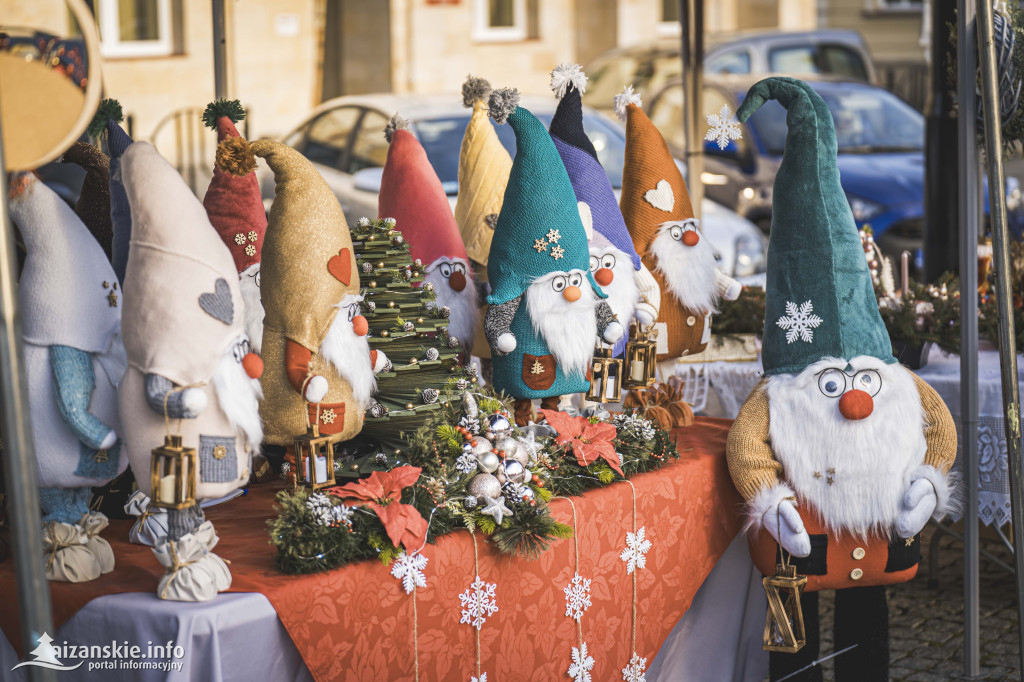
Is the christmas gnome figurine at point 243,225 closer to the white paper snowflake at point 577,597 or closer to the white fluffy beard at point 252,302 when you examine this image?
the white fluffy beard at point 252,302

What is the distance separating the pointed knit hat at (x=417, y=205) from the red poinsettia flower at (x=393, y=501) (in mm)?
979

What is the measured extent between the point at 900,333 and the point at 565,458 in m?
1.65

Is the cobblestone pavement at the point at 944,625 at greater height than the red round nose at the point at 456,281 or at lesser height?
lesser

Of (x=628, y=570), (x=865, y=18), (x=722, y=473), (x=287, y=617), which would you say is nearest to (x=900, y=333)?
(x=722, y=473)

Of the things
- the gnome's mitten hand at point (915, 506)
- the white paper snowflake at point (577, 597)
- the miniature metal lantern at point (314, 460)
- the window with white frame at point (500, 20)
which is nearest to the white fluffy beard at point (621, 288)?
the white paper snowflake at point (577, 597)

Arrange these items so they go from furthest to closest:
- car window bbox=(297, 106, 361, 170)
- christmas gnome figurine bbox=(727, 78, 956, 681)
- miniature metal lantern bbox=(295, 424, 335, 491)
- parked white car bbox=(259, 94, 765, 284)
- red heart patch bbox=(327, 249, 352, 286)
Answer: car window bbox=(297, 106, 361, 170), parked white car bbox=(259, 94, 765, 284), christmas gnome figurine bbox=(727, 78, 956, 681), red heart patch bbox=(327, 249, 352, 286), miniature metal lantern bbox=(295, 424, 335, 491)

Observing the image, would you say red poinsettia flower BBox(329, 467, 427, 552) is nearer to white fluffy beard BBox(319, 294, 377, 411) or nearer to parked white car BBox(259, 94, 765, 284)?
white fluffy beard BBox(319, 294, 377, 411)

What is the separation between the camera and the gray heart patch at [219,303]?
83.5 inches

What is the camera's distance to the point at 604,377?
314cm

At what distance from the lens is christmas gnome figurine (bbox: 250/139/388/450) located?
2516mm

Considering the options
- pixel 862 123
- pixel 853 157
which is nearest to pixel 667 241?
pixel 853 157

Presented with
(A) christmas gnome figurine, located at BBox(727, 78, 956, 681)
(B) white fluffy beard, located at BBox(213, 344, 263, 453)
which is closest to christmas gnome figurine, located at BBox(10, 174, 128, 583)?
(B) white fluffy beard, located at BBox(213, 344, 263, 453)

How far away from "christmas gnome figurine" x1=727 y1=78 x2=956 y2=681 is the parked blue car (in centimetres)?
516

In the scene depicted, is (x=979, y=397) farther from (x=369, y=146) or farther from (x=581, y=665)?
(x=369, y=146)
